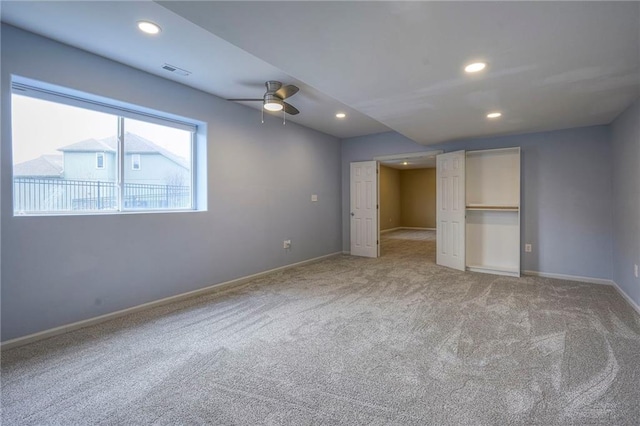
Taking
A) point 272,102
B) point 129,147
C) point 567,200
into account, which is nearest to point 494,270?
point 567,200

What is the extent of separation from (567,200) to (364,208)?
3.37 m

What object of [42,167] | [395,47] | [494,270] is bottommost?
[494,270]

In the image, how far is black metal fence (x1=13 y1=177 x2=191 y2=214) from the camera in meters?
2.68

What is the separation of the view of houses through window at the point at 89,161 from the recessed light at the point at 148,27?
117cm

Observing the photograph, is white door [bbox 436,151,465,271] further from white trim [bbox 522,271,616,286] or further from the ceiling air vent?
the ceiling air vent

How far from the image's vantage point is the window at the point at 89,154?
268cm

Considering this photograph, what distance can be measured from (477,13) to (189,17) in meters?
1.73

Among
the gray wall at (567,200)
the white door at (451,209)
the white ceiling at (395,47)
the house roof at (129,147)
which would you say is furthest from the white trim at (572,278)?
the house roof at (129,147)

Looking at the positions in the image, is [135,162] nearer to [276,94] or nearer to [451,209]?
[276,94]

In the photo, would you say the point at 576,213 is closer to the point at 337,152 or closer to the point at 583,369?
the point at 583,369

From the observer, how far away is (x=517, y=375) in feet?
6.75

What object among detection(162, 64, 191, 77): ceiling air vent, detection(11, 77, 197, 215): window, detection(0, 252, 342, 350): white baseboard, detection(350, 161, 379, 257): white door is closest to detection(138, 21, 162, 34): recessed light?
detection(162, 64, 191, 77): ceiling air vent

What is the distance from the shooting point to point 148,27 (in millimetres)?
2447

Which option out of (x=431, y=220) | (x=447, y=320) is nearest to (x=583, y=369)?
(x=447, y=320)
